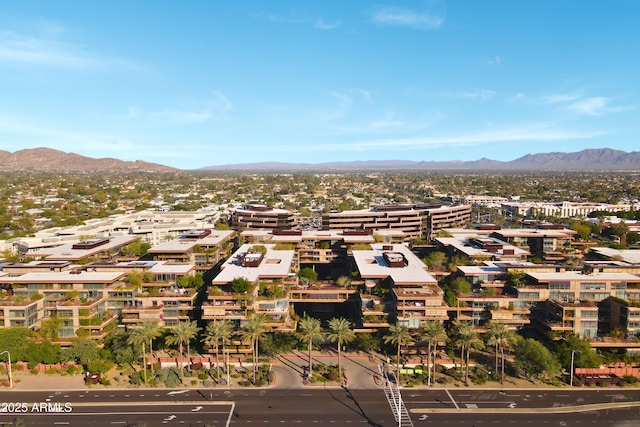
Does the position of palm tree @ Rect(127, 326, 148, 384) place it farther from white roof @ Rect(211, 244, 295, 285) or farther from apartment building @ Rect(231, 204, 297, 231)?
apartment building @ Rect(231, 204, 297, 231)

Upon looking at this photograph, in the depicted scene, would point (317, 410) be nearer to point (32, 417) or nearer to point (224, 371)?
point (224, 371)

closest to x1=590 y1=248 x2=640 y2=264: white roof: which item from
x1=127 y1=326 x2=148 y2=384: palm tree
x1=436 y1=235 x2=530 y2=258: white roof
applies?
x1=436 y1=235 x2=530 y2=258: white roof

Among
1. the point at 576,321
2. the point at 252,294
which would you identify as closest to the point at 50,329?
the point at 252,294

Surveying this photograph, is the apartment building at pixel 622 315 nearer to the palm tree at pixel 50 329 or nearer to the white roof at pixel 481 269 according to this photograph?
the white roof at pixel 481 269

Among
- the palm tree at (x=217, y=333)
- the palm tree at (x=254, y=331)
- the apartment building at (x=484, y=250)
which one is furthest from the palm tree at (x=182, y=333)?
the apartment building at (x=484, y=250)

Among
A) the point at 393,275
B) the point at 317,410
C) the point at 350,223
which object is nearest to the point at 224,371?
the point at 317,410

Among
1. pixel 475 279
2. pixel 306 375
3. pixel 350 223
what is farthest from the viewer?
pixel 350 223
